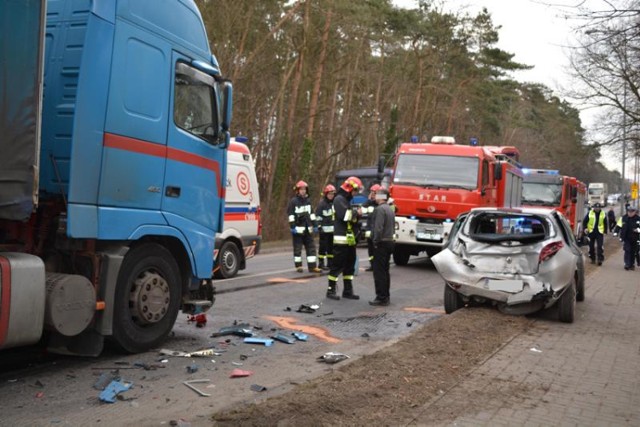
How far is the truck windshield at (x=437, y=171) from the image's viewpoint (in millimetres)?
15391

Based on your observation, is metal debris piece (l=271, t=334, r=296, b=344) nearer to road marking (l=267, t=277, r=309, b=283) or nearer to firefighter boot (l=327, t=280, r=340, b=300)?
firefighter boot (l=327, t=280, r=340, b=300)

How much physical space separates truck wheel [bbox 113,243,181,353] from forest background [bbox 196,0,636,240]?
9.58m

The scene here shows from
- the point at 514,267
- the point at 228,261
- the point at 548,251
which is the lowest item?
the point at 228,261

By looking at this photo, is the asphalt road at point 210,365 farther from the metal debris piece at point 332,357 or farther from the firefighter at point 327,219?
the firefighter at point 327,219

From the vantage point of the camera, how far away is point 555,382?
5727 millimetres

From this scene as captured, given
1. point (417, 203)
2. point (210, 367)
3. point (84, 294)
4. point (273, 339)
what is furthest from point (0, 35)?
point (417, 203)

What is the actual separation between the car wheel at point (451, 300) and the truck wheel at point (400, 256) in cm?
695

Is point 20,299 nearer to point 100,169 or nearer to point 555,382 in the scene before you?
point 100,169

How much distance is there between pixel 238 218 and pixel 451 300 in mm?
5398

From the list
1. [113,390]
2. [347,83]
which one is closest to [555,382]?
[113,390]

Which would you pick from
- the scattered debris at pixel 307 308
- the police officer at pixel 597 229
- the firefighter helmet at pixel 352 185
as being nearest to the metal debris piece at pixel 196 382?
the scattered debris at pixel 307 308

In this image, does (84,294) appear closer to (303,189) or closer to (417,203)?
(303,189)

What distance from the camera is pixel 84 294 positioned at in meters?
5.50

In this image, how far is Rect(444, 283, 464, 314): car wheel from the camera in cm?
930
